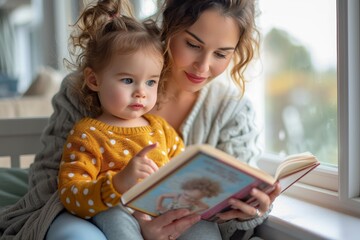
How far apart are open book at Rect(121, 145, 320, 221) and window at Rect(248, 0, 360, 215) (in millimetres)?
198

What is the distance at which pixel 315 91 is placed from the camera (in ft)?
5.61

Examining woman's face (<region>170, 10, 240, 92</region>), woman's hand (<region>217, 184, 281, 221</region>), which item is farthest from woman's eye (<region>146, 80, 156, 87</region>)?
woman's hand (<region>217, 184, 281, 221</region>)

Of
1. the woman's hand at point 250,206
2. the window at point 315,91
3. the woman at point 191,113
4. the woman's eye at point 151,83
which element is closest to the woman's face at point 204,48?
the woman at point 191,113

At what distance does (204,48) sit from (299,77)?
57cm

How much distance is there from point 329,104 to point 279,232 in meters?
0.48

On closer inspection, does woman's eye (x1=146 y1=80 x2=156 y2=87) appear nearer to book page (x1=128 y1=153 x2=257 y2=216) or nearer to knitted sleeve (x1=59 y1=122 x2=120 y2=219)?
knitted sleeve (x1=59 y1=122 x2=120 y2=219)

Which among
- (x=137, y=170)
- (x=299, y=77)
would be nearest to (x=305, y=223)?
(x=137, y=170)

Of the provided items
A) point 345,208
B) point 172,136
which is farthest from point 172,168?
point 345,208

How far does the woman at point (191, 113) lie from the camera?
3.95 ft

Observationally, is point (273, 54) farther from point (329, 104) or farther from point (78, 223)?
point (78, 223)

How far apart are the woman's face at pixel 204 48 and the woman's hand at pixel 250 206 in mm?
341

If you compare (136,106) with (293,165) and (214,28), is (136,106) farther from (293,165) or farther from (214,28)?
(293,165)

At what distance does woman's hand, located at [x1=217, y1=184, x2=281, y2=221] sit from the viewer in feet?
3.56

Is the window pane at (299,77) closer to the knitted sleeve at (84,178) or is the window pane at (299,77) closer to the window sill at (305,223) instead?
the window sill at (305,223)
